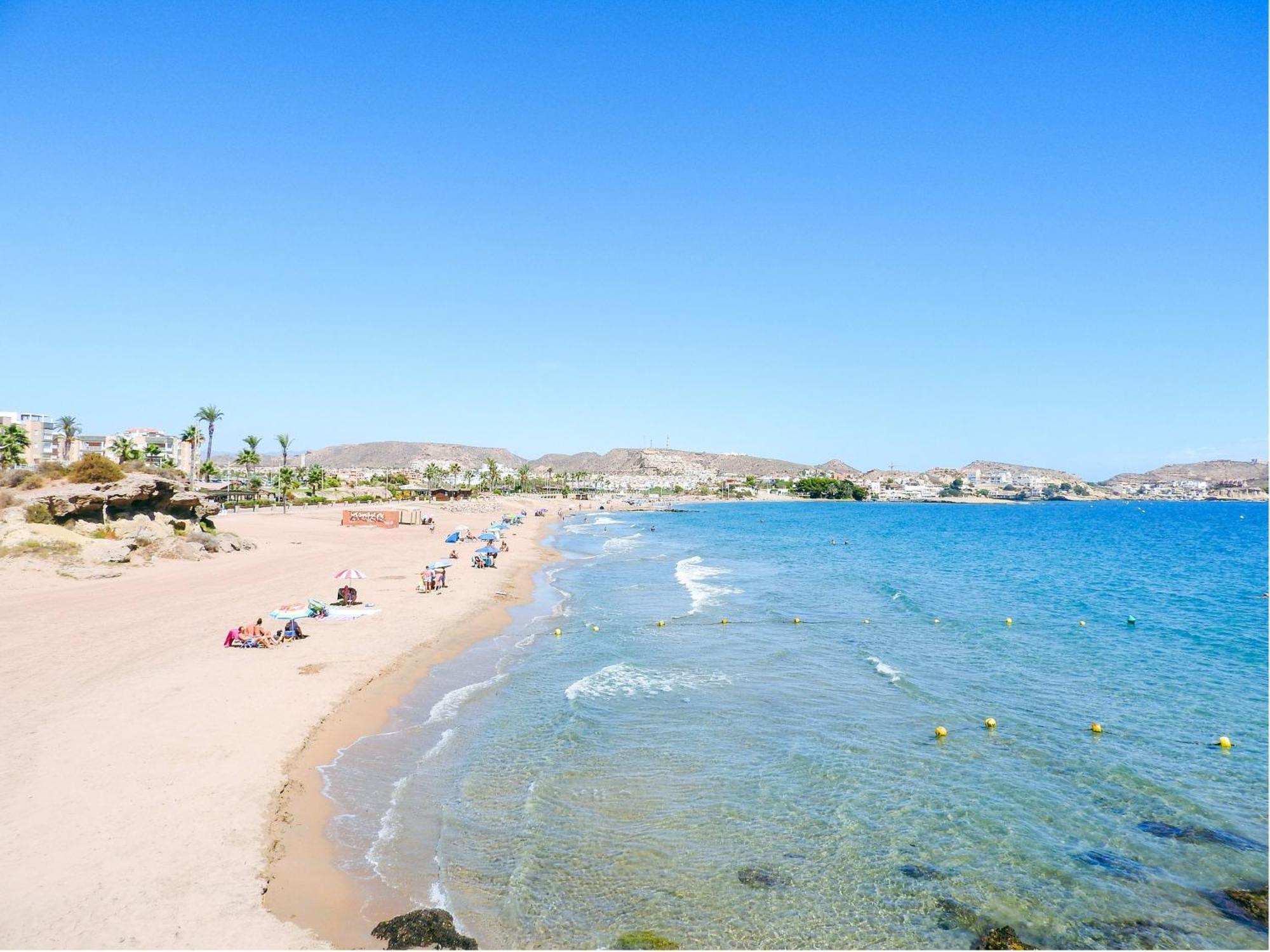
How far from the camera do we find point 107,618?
22406 mm

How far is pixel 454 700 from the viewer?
1820 centimetres

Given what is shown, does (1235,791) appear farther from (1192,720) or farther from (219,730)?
(219,730)

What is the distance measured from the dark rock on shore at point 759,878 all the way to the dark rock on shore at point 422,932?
3.87m

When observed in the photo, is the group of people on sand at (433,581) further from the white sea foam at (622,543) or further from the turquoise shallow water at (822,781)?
the white sea foam at (622,543)

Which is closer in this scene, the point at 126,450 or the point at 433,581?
the point at 433,581

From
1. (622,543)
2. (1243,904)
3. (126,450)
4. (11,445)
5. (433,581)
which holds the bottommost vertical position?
(622,543)

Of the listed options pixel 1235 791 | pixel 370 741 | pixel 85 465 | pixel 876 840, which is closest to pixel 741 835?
pixel 876 840

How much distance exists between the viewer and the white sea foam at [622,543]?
204ft

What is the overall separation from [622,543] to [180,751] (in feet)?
185

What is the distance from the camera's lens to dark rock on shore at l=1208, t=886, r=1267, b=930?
957cm

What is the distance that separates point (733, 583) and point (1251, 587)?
3064cm

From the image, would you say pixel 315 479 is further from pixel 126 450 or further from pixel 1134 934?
pixel 1134 934

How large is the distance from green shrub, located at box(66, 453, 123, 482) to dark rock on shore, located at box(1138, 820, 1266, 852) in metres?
44.7

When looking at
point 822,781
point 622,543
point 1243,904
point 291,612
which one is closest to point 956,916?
point 1243,904
